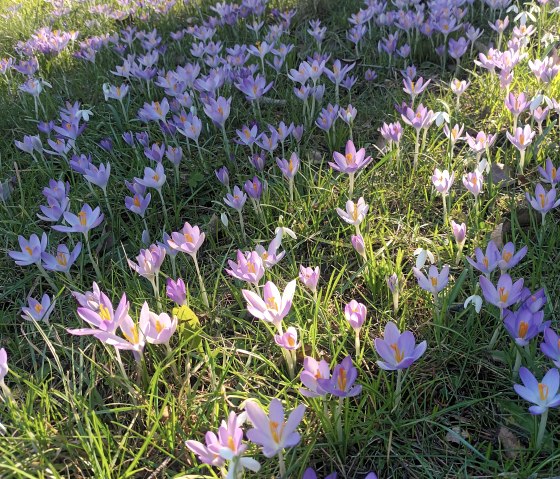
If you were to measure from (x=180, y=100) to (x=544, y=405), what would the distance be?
1.98 metres

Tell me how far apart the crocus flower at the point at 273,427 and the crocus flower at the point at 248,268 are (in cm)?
45

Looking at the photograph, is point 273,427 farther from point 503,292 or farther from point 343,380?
point 503,292

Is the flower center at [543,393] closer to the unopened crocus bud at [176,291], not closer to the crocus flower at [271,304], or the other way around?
the crocus flower at [271,304]

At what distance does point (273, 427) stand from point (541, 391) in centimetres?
54

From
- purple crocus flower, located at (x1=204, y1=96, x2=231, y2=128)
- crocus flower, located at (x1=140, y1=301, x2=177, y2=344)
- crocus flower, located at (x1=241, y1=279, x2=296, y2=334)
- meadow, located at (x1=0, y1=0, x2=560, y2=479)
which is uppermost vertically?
purple crocus flower, located at (x1=204, y1=96, x2=231, y2=128)

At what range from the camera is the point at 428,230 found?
194 cm

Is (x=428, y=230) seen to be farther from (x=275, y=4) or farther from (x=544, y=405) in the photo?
(x=275, y=4)

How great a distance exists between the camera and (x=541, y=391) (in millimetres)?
1097

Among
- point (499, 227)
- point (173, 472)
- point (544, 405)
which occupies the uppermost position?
point (544, 405)

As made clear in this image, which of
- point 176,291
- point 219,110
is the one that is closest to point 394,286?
point 176,291

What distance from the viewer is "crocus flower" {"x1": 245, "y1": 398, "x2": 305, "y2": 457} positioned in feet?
3.42

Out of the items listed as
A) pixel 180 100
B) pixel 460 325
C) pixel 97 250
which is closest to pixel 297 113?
pixel 180 100

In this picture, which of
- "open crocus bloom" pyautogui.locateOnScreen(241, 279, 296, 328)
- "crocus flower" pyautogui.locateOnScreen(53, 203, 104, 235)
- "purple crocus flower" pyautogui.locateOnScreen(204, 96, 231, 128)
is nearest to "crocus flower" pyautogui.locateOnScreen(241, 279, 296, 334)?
"open crocus bloom" pyautogui.locateOnScreen(241, 279, 296, 328)

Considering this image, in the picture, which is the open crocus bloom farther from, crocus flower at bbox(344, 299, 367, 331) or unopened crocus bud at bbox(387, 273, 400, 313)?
unopened crocus bud at bbox(387, 273, 400, 313)
